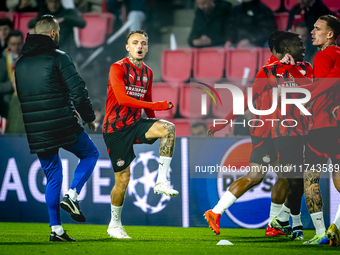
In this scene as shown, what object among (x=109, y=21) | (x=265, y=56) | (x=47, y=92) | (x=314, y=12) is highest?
(x=314, y=12)

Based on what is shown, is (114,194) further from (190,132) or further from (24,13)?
(24,13)

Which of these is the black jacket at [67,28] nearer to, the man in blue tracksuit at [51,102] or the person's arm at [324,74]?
the man in blue tracksuit at [51,102]

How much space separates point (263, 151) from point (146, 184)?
6.78ft

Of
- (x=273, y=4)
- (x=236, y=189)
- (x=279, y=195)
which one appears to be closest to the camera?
(x=236, y=189)

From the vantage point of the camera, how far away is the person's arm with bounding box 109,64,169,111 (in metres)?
3.83

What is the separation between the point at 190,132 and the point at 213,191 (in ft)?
4.71

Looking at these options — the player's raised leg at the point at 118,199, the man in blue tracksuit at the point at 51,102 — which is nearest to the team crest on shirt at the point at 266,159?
the player's raised leg at the point at 118,199

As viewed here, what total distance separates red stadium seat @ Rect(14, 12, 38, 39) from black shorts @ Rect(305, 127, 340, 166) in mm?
5853

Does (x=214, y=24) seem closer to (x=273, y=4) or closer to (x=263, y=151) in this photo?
(x=273, y=4)

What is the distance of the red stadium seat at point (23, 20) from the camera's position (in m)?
7.97

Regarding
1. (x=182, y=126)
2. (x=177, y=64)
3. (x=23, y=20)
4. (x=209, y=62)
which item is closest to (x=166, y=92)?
(x=177, y=64)

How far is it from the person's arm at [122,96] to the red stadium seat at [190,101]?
3.08 meters

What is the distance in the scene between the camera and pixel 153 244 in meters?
3.83

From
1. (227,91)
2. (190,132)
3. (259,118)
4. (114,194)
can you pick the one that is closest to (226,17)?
(227,91)
